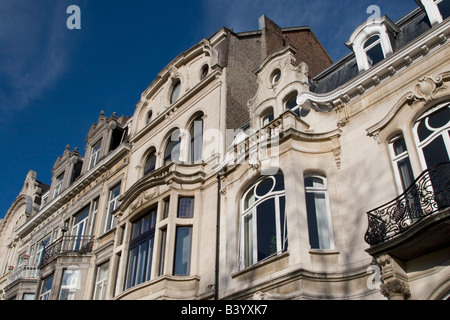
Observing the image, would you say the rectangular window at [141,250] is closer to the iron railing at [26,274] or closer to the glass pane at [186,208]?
the glass pane at [186,208]

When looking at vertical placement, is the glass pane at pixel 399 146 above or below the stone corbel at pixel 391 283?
above

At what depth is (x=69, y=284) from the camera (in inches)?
771

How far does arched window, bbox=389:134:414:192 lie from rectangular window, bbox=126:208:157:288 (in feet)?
27.7

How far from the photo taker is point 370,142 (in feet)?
39.4

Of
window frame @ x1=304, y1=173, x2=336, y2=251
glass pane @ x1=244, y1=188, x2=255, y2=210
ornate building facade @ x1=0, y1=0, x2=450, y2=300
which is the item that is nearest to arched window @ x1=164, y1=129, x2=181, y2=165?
ornate building facade @ x1=0, y1=0, x2=450, y2=300

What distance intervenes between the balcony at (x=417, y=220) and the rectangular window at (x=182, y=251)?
666cm

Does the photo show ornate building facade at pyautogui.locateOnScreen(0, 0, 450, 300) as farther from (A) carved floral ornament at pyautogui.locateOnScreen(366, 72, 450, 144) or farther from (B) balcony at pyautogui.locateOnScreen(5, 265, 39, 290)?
(B) balcony at pyautogui.locateOnScreen(5, 265, 39, 290)

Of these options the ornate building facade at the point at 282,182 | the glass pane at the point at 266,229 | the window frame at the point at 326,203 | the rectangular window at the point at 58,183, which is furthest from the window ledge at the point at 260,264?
the rectangular window at the point at 58,183

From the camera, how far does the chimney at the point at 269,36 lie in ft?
71.2

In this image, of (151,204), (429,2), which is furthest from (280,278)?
(429,2)

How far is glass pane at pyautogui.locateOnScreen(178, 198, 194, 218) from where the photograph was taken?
52.1 feet

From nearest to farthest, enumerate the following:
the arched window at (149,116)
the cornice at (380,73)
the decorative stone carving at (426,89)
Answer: the decorative stone carving at (426,89) → the cornice at (380,73) → the arched window at (149,116)

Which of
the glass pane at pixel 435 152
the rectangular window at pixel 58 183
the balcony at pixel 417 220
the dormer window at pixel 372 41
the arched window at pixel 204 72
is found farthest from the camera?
the rectangular window at pixel 58 183

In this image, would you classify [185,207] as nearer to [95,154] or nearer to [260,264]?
[260,264]
